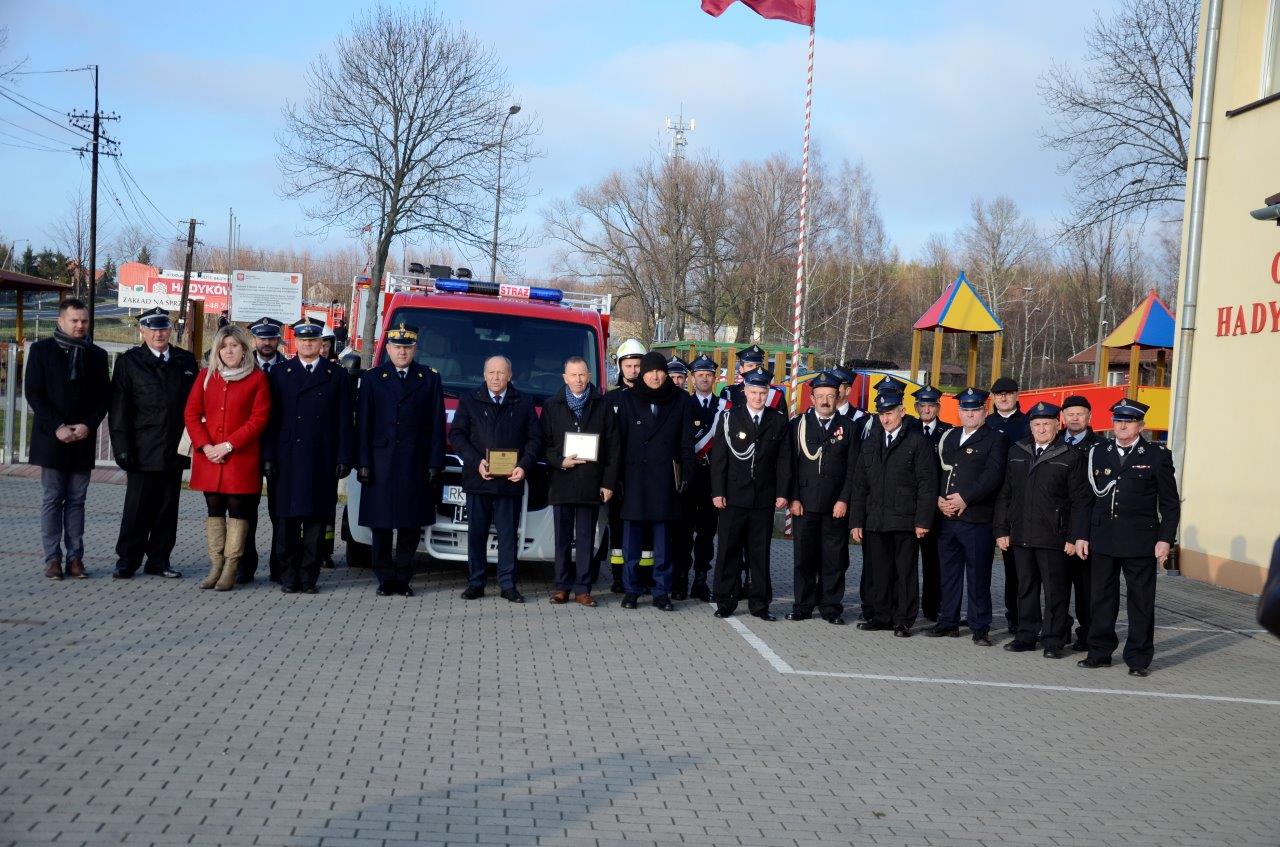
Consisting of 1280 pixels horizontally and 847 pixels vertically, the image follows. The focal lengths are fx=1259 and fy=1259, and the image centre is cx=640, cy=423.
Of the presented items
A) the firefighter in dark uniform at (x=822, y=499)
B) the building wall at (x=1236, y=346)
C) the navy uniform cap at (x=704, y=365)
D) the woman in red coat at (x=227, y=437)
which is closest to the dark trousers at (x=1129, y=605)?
the firefighter in dark uniform at (x=822, y=499)

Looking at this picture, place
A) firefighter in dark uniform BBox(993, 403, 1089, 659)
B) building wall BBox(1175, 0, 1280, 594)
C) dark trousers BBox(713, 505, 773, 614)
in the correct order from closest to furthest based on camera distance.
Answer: firefighter in dark uniform BBox(993, 403, 1089, 659)
dark trousers BBox(713, 505, 773, 614)
building wall BBox(1175, 0, 1280, 594)

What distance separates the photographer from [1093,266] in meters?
75.2

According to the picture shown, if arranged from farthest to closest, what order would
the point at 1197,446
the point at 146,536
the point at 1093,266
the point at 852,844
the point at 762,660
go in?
the point at 1093,266
the point at 1197,446
the point at 146,536
the point at 762,660
the point at 852,844

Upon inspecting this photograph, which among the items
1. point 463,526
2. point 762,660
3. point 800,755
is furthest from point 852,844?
point 463,526

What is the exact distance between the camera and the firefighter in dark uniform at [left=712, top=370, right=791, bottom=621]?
33.4ft

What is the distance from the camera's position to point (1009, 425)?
10969 mm

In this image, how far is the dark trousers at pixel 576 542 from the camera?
10.2m

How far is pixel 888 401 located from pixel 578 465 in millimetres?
2543

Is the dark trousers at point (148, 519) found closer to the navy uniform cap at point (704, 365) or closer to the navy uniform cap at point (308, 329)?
the navy uniform cap at point (308, 329)

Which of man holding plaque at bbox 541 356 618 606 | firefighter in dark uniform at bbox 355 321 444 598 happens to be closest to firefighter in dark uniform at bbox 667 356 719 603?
man holding plaque at bbox 541 356 618 606

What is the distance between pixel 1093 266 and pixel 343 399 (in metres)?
72.1

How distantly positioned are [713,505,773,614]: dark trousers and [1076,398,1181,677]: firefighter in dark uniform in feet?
7.96

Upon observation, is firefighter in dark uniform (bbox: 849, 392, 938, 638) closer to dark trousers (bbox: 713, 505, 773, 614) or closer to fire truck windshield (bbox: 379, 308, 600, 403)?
dark trousers (bbox: 713, 505, 773, 614)

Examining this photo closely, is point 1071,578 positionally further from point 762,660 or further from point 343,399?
point 343,399
